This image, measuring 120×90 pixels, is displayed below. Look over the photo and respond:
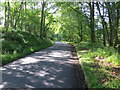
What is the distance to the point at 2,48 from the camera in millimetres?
12180

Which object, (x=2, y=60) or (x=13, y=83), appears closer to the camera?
(x=13, y=83)

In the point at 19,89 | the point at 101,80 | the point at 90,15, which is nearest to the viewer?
the point at 19,89

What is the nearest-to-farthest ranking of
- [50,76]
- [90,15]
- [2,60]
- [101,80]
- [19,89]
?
[19,89] → [101,80] → [50,76] → [2,60] → [90,15]

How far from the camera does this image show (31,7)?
3162cm

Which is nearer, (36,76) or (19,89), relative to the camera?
(19,89)

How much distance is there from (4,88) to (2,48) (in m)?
8.31

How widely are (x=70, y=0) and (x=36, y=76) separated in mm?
18099

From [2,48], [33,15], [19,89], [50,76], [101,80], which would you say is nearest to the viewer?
[19,89]

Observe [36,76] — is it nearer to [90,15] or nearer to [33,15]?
[90,15]

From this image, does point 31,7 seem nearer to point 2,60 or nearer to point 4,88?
point 2,60

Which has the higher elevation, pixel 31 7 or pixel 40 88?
pixel 31 7

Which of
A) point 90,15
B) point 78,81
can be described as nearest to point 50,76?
point 78,81

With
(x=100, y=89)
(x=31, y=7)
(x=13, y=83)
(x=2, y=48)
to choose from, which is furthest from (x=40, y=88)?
(x=31, y=7)

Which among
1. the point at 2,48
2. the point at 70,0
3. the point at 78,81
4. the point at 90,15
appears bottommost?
the point at 78,81
